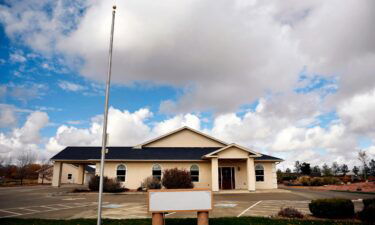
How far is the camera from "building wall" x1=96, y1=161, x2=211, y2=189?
25.5 metres

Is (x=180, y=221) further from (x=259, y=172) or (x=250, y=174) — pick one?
(x=259, y=172)

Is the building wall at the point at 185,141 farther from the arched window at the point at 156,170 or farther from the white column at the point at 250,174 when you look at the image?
the white column at the point at 250,174

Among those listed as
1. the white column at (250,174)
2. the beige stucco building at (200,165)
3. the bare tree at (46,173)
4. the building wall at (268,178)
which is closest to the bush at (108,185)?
the beige stucco building at (200,165)

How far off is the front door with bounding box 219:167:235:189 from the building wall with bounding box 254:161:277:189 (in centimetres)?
A: 255

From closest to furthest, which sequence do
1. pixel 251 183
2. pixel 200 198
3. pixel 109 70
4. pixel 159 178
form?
pixel 200 198 → pixel 109 70 → pixel 251 183 → pixel 159 178

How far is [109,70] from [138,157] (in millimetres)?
17104

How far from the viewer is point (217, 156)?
24.0 m

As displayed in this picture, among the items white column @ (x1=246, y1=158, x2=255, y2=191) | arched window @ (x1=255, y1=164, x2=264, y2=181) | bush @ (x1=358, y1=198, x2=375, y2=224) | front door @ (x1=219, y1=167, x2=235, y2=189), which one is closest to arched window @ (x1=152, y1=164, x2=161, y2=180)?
front door @ (x1=219, y1=167, x2=235, y2=189)

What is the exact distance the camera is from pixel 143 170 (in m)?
25.8

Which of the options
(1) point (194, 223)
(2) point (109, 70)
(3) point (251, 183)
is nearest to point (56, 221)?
(1) point (194, 223)

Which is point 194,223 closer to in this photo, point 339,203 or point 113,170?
point 339,203

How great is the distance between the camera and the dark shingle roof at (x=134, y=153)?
84.7 ft

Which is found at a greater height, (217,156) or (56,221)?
(217,156)

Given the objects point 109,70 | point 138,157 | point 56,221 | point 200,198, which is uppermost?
point 109,70
